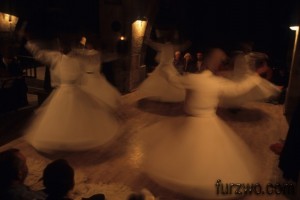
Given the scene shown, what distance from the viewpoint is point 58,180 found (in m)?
2.62

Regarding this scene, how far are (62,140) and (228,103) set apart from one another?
17.6 feet

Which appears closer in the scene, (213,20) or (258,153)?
(258,153)

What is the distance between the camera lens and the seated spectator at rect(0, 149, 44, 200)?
2758mm

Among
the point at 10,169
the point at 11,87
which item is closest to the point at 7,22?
the point at 11,87

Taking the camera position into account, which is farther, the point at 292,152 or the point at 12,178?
the point at 292,152

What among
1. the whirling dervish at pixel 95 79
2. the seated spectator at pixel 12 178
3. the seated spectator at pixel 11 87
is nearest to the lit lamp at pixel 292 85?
the whirling dervish at pixel 95 79

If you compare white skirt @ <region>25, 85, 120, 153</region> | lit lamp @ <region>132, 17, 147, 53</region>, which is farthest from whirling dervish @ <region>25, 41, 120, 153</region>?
lit lamp @ <region>132, 17, 147, 53</region>

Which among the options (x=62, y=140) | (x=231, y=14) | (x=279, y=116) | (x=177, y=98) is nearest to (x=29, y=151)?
(x=62, y=140)

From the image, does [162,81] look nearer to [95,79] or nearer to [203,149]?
[95,79]

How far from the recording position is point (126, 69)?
11352 millimetres

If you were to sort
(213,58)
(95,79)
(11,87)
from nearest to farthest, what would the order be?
(213,58), (95,79), (11,87)

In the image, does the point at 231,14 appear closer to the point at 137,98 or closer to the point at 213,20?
the point at 213,20

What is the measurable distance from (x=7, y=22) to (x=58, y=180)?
41.8 ft

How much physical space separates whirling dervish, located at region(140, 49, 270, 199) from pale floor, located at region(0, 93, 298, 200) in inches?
14.0
